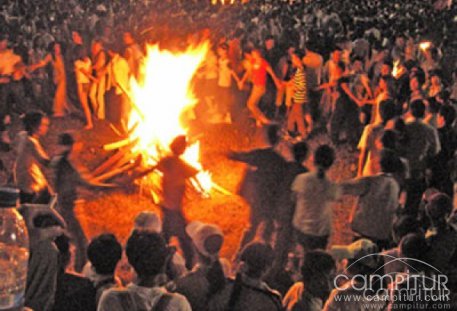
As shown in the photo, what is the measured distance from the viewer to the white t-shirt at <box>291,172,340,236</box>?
21.9 ft

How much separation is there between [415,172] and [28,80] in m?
9.14

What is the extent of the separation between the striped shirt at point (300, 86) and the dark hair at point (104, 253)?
878 cm

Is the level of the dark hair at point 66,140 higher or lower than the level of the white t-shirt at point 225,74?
lower

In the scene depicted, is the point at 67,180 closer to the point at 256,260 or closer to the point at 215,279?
the point at 215,279

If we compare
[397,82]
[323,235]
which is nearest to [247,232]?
[323,235]

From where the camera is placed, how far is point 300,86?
1316 cm

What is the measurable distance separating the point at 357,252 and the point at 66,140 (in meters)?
3.02

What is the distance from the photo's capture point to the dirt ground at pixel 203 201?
30.6ft

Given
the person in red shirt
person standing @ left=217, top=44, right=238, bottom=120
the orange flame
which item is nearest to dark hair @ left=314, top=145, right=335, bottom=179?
the person in red shirt

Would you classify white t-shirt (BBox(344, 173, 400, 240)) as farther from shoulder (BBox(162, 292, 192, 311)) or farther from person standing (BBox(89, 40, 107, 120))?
person standing (BBox(89, 40, 107, 120))

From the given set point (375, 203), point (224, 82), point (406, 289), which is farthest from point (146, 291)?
point (224, 82)

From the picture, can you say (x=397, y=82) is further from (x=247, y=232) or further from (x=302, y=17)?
(x=302, y=17)

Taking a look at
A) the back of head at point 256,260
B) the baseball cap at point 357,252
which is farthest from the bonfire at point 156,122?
the back of head at point 256,260

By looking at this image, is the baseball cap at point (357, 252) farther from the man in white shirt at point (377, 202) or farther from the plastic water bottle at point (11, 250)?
the plastic water bottle at point (11, 250)
